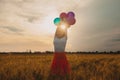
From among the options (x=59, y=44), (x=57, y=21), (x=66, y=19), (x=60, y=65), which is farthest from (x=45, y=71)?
(x=66, y=19)

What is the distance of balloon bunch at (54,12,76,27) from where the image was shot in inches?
241

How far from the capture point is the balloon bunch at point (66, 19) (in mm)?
6117

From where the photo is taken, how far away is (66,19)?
6.18 m

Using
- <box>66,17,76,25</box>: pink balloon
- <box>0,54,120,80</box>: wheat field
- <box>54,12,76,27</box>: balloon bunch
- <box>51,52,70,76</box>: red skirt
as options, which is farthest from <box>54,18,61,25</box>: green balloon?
<box>0,54,120,80</box>: wheat field

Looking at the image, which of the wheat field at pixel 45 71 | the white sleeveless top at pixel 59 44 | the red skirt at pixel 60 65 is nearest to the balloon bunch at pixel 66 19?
the white sleeveless top at pixel 59 44

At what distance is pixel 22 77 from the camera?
15.2 ft

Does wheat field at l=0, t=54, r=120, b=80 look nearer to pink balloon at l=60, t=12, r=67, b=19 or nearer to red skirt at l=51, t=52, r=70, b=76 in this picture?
red skirt at l=51, t=52, r=70, b=76

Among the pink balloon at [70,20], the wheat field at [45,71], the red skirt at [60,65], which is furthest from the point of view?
the pink balloon at [70,20]

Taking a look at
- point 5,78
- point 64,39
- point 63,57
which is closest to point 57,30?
point 64,39

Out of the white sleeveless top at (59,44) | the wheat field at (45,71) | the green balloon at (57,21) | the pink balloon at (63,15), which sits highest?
the pink balloon at (63,15)

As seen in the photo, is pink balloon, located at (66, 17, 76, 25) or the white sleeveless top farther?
pink balloon, located at (66, 17, 76, 25)

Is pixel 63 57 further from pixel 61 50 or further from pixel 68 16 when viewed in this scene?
pixel 68 16

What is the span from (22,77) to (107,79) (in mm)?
1733

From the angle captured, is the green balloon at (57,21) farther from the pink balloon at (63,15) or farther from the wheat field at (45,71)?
the wheat field at (45,71)
